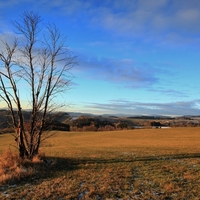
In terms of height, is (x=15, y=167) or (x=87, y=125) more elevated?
(x=15, y=167)

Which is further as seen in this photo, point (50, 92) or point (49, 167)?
point (50, 92)

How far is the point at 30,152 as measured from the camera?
468 inches

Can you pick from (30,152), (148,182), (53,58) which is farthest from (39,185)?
(53,58)

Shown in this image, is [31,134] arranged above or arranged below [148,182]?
above

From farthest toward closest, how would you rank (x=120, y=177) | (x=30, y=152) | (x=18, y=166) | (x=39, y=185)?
(x=30, y=152)
(x=18, y=166)
(x=120, y=177)
(x=39, y=185)

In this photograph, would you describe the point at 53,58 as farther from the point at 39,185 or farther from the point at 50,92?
the point at 39,185

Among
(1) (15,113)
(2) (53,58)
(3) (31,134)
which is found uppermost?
(2) (53,58)

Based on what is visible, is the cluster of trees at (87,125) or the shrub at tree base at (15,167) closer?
the shrub at tree base at (15,167)

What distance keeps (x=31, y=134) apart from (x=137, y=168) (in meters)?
5.66

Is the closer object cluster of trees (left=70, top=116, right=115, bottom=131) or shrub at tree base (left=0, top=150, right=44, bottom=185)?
shrub at tree base (left=0, top=150, right=44, bottom=185)

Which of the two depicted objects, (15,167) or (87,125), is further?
(87,125)

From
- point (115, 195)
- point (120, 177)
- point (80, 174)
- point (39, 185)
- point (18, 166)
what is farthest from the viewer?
point (18, 166)

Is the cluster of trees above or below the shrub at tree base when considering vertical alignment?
below

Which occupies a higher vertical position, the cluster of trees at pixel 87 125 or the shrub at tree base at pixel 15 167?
the shrub at tree base at pixel 15 167
